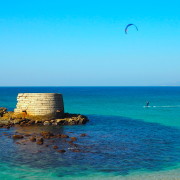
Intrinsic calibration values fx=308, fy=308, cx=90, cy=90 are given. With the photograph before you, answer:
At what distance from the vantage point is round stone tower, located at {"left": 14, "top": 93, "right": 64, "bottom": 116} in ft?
118

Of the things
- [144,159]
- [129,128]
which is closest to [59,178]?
[144,159]

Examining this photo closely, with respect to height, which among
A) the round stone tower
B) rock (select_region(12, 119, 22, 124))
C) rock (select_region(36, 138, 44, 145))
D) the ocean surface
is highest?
the round stone tower

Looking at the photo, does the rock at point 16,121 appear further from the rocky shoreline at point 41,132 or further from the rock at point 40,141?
the rock at point 40,141

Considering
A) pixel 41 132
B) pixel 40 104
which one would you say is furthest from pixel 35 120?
pixel 41 132

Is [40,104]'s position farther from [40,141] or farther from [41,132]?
[40,141]

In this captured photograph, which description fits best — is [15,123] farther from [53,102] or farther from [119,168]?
[119,168]

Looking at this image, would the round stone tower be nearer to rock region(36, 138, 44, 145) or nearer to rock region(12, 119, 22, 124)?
rock region(12, 119, 22, 124)

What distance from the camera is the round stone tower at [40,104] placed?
35.9m

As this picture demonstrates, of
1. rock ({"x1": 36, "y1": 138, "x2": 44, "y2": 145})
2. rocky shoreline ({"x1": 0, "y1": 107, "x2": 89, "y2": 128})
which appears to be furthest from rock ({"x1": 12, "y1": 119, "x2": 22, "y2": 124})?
rock ({"x1": 36, "y1": 138, "x2": 44, "y2": 145})

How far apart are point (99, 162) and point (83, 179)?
313cm

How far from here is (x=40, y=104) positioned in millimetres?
35875

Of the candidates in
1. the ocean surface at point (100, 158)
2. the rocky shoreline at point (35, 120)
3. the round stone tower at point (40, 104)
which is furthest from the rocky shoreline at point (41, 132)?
the round stone tower at point (40, 104)

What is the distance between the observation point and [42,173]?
1748 cm

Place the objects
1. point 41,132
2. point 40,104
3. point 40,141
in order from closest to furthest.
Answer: point 40,141
point 41,132
point 40,104
